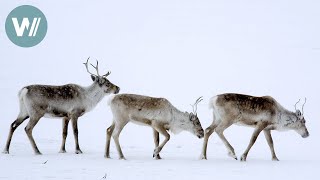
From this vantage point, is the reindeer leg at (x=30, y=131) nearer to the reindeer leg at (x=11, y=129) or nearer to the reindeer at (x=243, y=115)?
the reindeer leg at (x=11, y=129)

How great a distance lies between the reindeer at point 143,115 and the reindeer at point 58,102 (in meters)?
1.32

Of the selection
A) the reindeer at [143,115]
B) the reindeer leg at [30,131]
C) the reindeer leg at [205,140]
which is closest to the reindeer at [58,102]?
the reindeer leg at [30,131]

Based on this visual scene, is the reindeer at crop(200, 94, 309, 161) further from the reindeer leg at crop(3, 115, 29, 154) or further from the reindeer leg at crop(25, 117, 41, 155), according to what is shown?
the reindeer leg at crop(3, 115, 29, 154)

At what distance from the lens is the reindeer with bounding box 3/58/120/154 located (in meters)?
11.1

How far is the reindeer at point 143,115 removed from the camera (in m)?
10.7

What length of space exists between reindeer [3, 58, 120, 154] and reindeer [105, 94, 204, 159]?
1316 millimetres

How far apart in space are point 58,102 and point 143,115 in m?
2.02

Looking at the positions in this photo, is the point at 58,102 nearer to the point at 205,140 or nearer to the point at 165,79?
the point at 205,140

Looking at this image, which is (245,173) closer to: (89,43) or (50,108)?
(50,108)

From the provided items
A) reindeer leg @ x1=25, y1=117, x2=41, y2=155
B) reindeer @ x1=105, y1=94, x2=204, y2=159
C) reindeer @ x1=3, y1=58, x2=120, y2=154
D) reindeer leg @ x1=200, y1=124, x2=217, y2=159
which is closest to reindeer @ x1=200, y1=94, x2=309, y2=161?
reindeer leg @ x1=200, y1=124, x2=217, y2=159

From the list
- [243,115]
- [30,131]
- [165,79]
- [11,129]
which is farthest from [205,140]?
[165,79]

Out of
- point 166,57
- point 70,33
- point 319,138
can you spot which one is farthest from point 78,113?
point 70,33

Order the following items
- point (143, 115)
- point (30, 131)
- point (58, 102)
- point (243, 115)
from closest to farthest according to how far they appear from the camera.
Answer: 1. point (143, 115)
2. point (30, 131)
3. point (243, 115)
4. point (58, 102)

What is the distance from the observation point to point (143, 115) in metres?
10.8
